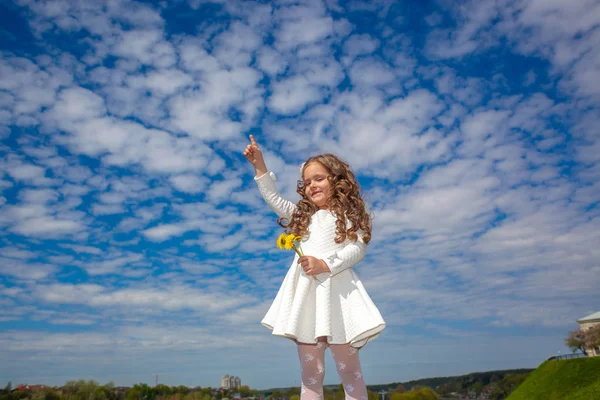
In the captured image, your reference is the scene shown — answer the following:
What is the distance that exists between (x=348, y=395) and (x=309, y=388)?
383mm

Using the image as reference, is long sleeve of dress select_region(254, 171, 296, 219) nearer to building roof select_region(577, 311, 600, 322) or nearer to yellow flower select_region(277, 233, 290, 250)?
yellow flower select_region(277, 233, 290, 250)

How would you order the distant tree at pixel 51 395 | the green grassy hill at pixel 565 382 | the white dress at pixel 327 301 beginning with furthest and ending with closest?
the distant tree at pixel 51 395 < the green grassy hill at pixel 565 382 < the white dress at pixel 327 301

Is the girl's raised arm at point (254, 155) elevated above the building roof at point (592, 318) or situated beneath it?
situated beneath

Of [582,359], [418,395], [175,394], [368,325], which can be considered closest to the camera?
[368,325]

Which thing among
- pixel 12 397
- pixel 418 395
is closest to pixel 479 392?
pixel 418 395

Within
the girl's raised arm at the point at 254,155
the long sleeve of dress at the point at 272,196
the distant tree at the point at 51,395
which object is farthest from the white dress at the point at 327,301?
the distant tree at the point at 51,395

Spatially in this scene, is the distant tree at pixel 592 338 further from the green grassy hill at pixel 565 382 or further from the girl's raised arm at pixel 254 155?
the girl's raised arm at pixel 254 155

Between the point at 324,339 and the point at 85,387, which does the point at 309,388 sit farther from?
the point at 85,387

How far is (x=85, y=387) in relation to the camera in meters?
85.0

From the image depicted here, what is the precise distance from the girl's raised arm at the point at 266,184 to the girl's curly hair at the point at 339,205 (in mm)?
104

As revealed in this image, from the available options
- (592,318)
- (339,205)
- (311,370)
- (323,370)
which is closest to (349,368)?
(323,370)

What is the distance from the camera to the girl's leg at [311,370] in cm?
434

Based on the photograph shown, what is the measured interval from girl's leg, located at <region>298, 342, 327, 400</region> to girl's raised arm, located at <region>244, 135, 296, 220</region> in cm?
152

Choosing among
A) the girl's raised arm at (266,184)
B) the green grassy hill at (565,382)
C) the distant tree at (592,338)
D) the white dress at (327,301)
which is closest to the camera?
the white dress at (327,301)
